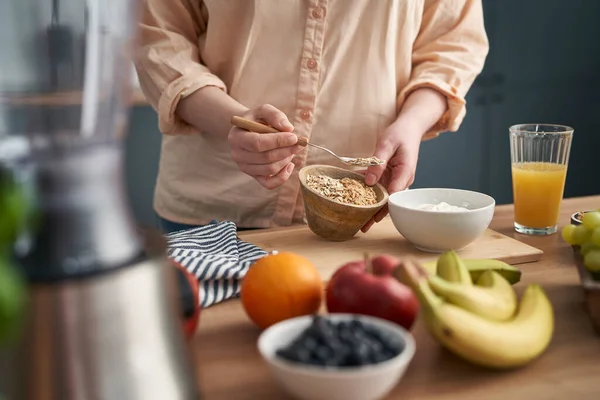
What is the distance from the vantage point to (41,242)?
551 millimetres

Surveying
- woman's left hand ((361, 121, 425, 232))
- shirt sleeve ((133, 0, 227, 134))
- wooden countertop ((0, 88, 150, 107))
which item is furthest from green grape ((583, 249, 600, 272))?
shirt sleeve ((133, 0, 227, 134))

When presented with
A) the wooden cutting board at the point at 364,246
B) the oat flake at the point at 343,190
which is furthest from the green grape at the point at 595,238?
the oat flake at the point at 343,190

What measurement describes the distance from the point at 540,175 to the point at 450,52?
372mm

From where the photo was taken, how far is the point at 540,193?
4.39 feet

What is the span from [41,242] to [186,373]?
172 mm

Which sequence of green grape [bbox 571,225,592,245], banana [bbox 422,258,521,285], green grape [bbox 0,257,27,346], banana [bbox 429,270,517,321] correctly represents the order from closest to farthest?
green grape [bbox 0,257,27,346] → banana [bbox 429,270,517,321] → banana [bbox 422,258,521,285] → green grape [bbox 571,225,592,245]

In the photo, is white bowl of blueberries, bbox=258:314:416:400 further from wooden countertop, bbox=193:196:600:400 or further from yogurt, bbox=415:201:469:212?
yogurt, bbox=415:201:469:212

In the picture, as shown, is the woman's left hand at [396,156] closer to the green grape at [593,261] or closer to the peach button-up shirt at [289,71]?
the peach button-up shirt at [289,71]

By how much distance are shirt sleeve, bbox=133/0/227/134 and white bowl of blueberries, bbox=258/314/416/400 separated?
31.7 inches

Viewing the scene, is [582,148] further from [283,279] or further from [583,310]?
[283,279]

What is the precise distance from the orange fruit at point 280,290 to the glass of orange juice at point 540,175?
66 centimetres

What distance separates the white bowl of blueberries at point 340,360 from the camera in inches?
24.8

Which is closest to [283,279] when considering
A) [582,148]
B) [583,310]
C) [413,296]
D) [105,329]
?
[413,296]

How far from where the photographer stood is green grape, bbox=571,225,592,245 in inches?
40.1
